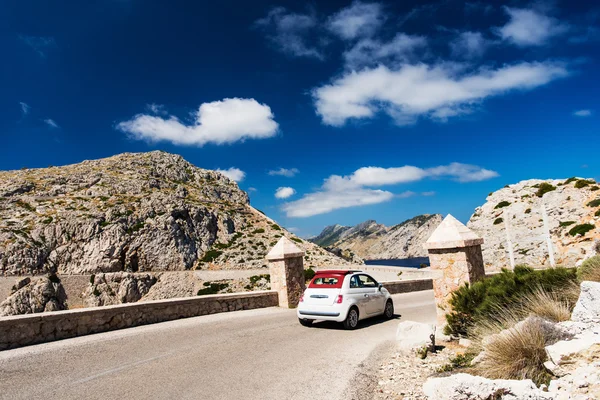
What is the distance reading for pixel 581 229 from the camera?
79.4 ft

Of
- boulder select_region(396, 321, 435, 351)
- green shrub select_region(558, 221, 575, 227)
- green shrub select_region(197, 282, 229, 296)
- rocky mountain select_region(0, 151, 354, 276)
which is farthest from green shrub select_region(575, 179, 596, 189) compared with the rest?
green shrub select_region(197, 282, 229, 296)

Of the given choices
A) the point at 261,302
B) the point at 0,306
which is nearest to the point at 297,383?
the point at 261,302

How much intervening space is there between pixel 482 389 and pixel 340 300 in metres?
6.38

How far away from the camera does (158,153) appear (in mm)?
105000

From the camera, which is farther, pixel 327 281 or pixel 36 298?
pixel 36 298

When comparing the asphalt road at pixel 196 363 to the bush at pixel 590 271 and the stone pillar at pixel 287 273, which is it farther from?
the bush at pixel 590 271

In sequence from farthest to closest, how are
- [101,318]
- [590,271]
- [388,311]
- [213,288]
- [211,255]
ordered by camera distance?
[211,255] → [213,288] → [388,311] → [101,318] → [590,271]

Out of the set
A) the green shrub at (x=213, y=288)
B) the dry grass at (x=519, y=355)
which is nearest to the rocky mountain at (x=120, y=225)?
the green shrub at (x=213, y=288)

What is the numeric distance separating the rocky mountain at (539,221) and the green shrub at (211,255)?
48.5 metres

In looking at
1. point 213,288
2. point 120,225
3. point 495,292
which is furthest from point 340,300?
point 120,225

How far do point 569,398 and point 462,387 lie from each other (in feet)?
3.15

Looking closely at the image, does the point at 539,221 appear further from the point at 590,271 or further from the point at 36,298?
the point at 36,298

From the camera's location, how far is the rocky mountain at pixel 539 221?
24156 millimetres

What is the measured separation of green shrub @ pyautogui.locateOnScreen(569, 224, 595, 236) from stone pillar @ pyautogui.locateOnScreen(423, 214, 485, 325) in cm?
2052
